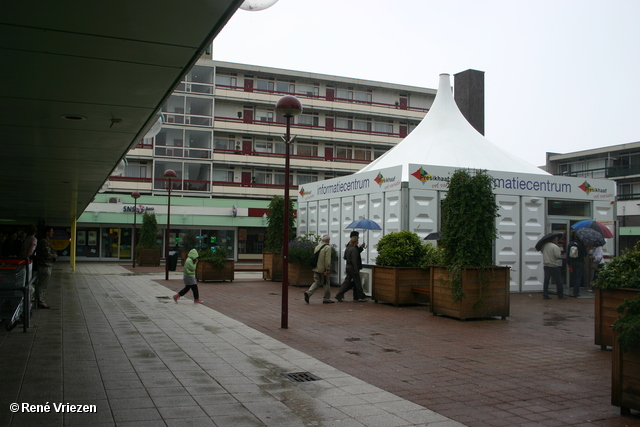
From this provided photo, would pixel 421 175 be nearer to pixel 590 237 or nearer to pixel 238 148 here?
pixel 590 237

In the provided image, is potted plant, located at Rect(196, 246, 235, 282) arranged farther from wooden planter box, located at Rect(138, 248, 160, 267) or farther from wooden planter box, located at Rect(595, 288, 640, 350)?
wooden planter box, located at Rect(595, 288, 640, 350)

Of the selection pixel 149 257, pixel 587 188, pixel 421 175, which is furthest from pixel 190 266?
pixel 149 257

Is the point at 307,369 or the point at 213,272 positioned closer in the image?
the point at 307,369

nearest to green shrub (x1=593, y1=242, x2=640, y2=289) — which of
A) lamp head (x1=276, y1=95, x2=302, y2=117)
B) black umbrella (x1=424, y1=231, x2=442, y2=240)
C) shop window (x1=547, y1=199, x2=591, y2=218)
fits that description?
lamp head (x1=276, y1=95, x2=302, y2=117)

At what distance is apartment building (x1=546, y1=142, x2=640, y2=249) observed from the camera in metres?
46.6

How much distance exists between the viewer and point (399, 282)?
1331cm

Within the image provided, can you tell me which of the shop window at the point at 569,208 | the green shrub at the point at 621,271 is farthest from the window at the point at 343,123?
the green shrub at the point at 621,271

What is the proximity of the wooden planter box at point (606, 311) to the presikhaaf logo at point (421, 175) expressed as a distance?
27.9 feet

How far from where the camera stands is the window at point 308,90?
53.6 meters

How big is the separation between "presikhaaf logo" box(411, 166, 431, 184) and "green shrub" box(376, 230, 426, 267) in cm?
287

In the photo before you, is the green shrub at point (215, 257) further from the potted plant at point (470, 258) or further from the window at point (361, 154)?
the window at point (361, 154)

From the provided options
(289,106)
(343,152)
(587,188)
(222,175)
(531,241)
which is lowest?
(531,241)

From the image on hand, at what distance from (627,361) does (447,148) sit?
49.5 ft

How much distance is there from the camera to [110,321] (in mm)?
10594
